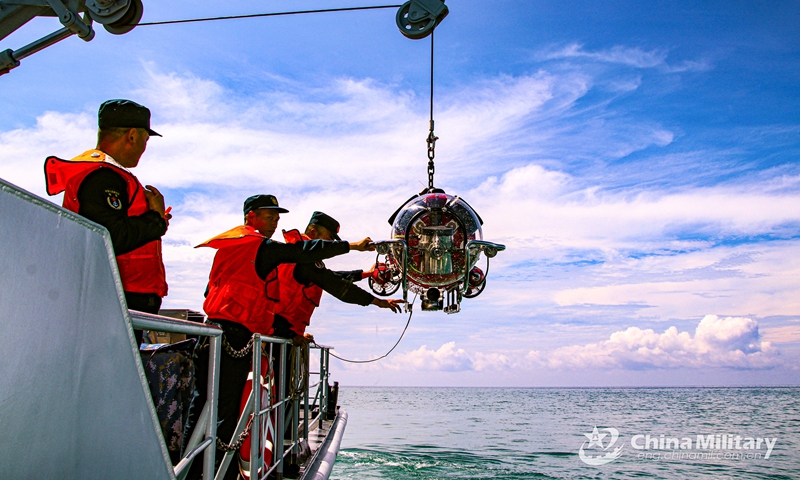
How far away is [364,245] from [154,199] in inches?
89.4

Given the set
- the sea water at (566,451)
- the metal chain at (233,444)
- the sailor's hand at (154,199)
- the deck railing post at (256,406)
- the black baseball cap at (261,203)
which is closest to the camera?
the sailor's hand at (154,199)

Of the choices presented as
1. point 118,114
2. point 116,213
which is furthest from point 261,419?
point 118,114

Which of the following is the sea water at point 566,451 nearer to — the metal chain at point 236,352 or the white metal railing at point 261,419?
the white metal railing at point 261,419

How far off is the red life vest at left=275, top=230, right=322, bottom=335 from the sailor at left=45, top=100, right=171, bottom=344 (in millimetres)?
2699

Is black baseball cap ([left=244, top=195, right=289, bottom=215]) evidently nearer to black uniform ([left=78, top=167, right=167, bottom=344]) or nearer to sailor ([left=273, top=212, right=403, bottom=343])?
sailor ([left=273, top=212, right=403, bottom=343])

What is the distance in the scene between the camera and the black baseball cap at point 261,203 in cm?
528

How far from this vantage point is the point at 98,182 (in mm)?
3055

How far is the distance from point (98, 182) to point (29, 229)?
1.67m

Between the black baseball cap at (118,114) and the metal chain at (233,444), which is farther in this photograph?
the metal chain at (233,444)

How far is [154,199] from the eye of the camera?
10.9 ft

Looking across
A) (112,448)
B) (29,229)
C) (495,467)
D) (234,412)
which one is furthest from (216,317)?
(495,467)

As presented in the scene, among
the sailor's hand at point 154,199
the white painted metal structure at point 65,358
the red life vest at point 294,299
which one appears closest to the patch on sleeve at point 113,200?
the sailor's hand at point 154,199

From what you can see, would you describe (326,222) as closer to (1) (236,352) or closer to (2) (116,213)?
(1) (236,352)

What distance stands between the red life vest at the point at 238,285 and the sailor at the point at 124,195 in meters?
1.04
